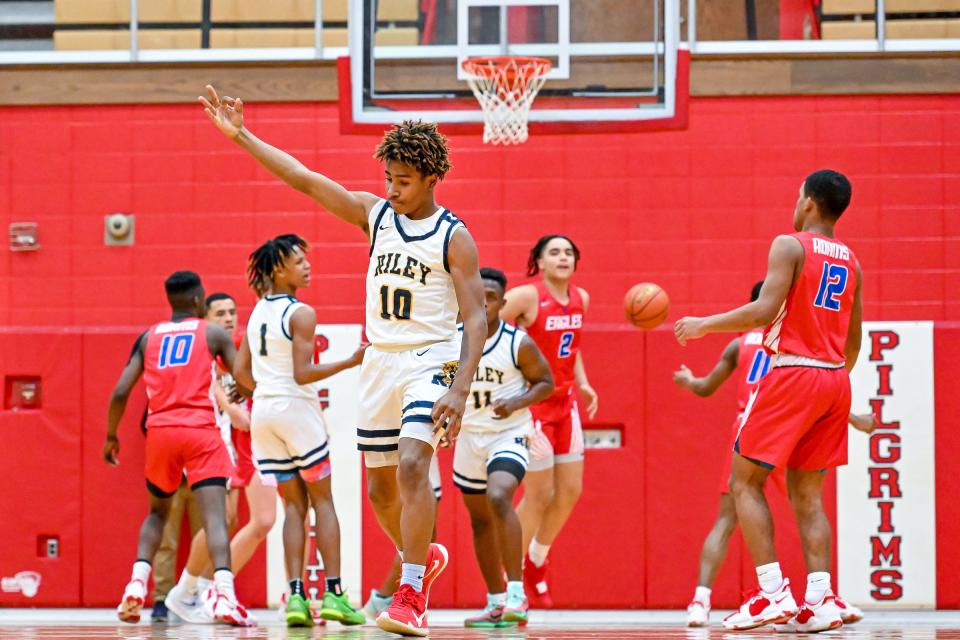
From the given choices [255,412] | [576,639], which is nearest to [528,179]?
[255,412]

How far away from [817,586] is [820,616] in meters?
0.14

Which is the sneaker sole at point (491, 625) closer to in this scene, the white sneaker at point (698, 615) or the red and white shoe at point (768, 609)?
the white sneaker at point (698, 615)

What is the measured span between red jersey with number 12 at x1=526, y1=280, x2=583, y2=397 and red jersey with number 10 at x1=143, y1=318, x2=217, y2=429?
2033 millimetres

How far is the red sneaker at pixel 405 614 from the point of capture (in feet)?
18.0

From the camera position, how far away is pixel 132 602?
7.99 m

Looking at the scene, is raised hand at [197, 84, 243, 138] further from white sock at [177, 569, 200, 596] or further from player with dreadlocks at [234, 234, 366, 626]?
white sock at [177, 569, 200, 596]

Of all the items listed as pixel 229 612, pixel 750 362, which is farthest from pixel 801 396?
pixel 229 612

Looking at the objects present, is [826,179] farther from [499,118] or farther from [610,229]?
[610,229]

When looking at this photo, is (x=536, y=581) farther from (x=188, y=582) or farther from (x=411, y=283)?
(x=411, y=283)

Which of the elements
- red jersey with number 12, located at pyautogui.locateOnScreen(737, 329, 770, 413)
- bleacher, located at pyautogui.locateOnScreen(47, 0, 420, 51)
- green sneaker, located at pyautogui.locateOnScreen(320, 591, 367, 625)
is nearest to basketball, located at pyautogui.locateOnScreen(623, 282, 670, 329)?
red jersey with number 12, located at pyautogui.locateOnScreen(737, 329, 770, 413)

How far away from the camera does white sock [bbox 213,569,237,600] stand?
26.3ft

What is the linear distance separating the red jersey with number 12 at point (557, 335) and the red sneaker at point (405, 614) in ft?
11.0

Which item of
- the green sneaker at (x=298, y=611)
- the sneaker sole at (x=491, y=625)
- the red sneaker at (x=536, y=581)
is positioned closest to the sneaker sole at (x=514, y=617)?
the sneaker sole at (x=491, y=625)

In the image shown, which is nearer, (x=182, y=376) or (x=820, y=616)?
(x=820, y=616)
